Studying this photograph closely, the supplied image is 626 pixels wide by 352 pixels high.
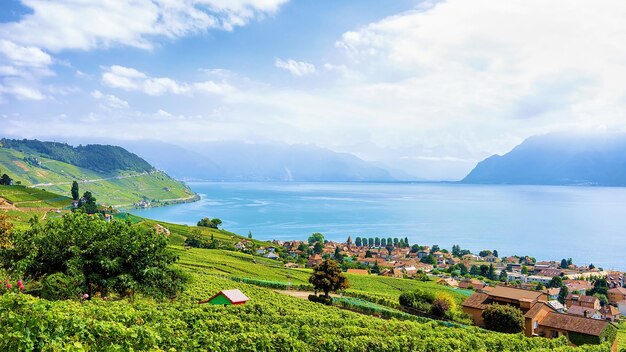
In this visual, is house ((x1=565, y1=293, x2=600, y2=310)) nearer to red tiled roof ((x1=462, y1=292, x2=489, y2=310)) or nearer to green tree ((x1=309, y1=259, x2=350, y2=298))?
red tiled roof ((x1=462, y1=292, x2=489, y2=310))

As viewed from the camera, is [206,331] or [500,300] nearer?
[206,331]

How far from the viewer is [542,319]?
110 ft

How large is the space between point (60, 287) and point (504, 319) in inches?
1194

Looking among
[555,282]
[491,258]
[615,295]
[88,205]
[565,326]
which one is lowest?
[615,295]

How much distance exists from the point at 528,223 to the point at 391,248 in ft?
272

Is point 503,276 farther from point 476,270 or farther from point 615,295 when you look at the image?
point 615,295

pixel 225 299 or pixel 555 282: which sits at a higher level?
pixel 225 299

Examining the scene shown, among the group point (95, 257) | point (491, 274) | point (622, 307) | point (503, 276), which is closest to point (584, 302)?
point (622, 307)

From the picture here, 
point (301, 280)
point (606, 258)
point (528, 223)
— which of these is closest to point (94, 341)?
point (301, 280)

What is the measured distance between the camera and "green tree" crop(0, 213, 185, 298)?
62.7 ft

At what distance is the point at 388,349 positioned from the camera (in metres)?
→ 15.0

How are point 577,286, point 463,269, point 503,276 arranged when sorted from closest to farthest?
1. point 577,286
2. point 463,269
3. point 503,276

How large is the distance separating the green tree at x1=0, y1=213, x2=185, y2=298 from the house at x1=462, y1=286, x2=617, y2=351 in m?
27.3

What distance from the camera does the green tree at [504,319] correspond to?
32.2 metres
